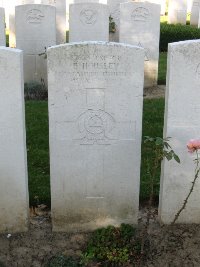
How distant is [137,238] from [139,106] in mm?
1156

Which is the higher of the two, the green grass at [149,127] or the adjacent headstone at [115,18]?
the adjacent headstone at [115,18]

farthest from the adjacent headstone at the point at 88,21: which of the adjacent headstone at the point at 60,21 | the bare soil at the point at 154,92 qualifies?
the adjacent headstone at the point at 60,21

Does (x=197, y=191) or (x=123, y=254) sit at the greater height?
(x=197, y=191)

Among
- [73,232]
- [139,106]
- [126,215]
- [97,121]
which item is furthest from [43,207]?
[139,106]

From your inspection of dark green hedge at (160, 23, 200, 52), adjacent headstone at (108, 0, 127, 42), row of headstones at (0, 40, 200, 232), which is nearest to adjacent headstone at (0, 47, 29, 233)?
row of headstones at (0, 40, 200, 232)

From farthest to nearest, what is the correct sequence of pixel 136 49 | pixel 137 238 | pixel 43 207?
pixel 43 207 < pixel 137 238 < pixel 136 49

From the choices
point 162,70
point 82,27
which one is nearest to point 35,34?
point 82,27

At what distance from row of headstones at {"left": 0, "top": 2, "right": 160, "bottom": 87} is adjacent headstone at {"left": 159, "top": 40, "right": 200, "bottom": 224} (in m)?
4.81

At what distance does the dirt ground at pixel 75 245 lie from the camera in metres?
4.00

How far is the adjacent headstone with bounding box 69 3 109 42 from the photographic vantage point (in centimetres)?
886

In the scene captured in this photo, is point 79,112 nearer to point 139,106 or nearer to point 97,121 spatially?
point 97,121

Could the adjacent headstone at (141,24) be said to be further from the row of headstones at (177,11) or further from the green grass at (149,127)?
the row of headstones at (177,11)

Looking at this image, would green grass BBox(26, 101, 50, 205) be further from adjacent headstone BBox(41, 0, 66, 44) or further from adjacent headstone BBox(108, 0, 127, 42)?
adjacent headstone BBox(108, 0, 127, 42)

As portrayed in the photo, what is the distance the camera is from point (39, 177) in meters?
5.38
